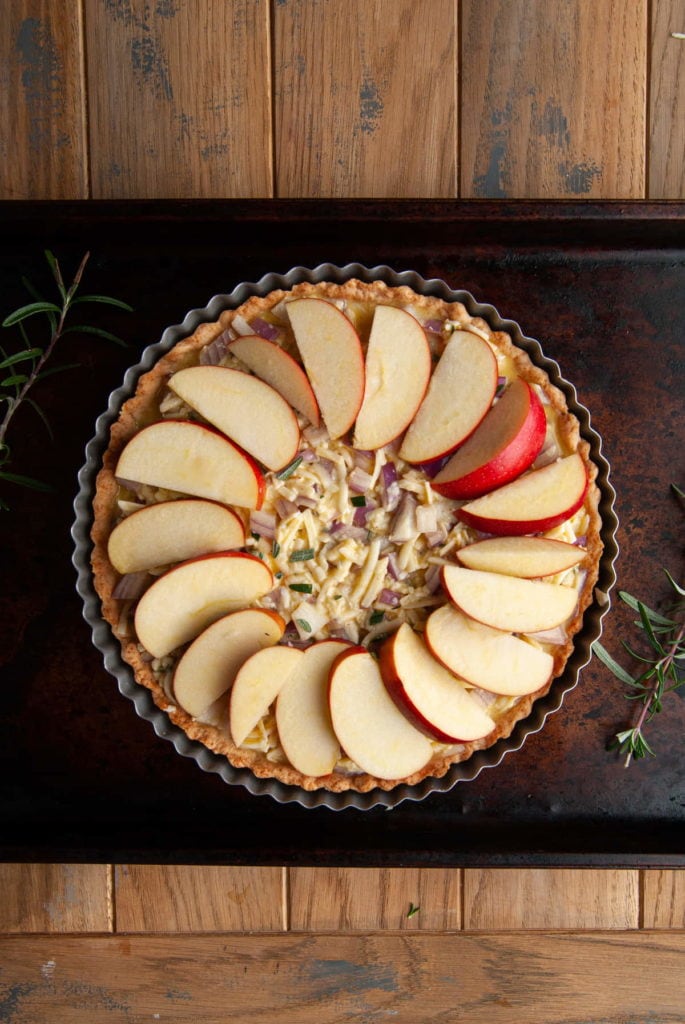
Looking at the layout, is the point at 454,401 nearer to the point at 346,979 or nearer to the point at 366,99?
the point at 366,99

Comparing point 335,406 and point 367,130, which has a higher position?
point 367,130

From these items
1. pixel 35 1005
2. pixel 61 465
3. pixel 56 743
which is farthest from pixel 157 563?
pixel 35 1005

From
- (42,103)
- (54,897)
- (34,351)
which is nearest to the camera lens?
(34,351)

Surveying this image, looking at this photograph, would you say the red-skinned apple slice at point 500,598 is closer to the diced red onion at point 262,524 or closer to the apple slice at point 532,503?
the apple slice at point 532,503

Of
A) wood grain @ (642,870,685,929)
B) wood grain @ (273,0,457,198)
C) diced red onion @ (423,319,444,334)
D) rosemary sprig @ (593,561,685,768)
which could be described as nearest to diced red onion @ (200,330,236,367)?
diced red onion @ (423,319,444,334)

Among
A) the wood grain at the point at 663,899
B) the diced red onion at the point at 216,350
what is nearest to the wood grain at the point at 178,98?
the diced red onion at the point at 216,350

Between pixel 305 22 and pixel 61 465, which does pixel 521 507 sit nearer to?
pixel 61 465

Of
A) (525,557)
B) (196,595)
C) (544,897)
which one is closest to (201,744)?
(196,595)
